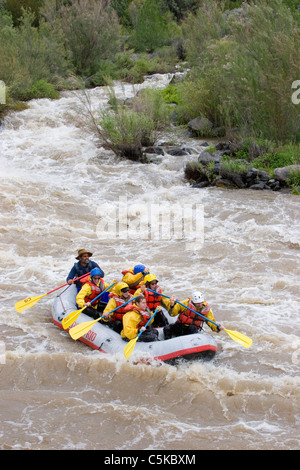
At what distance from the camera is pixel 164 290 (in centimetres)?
696

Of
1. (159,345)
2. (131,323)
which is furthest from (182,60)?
(159,345)

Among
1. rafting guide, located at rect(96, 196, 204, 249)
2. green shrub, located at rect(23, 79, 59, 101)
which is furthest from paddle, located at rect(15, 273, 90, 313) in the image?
green shrub, located at rect(23, 79, 59, 101)

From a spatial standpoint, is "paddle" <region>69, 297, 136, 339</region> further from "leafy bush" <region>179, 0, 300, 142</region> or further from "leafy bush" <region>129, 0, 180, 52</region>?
"leafy bush" <region>129, 0, 180, 52</region>

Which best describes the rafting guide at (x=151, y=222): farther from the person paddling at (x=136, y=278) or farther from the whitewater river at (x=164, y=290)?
the person paddling at (x=136, y=278)

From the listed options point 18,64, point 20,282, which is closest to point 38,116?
point 18,64

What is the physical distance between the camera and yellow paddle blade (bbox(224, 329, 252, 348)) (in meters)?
5.29

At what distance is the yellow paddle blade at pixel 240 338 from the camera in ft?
17.3

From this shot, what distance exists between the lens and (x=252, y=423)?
4348 millimetres

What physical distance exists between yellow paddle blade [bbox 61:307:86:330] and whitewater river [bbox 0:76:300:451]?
192mm

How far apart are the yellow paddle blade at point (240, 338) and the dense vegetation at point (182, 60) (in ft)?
20.5

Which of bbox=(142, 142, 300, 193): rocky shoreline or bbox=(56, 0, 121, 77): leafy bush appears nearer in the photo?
bbox=(142, 142, 300, 193): rocky shoreline

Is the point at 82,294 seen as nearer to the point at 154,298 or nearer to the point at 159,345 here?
the point at 154,298

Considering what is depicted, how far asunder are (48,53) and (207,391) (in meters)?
15.1

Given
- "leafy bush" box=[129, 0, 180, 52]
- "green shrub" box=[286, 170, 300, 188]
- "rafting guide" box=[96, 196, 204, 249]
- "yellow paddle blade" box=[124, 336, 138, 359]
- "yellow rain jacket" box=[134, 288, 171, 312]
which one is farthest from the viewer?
"leafy bush" box=[129, 0, 180, 52]
